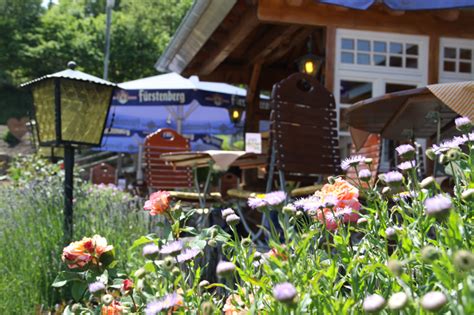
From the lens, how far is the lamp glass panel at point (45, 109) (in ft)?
11.1

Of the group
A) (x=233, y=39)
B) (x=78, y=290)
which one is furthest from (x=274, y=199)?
(x=233, y=39)

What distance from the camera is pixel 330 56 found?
586cm

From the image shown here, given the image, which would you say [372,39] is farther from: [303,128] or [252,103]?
[252,103]

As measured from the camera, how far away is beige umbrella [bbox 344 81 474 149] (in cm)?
228

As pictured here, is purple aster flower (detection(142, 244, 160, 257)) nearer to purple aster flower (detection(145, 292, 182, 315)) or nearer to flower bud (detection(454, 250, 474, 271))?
purple aster flower (detection(145, 292, 182, 315))

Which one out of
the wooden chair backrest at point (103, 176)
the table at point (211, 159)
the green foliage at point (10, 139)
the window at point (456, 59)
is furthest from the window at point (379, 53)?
the green foliage at point (10, 139)

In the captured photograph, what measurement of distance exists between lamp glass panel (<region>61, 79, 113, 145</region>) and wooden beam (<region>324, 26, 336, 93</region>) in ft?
9.38

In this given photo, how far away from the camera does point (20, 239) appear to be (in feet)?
9.95

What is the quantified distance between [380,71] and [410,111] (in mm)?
2979

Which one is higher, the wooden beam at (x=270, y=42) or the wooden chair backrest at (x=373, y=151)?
the wooden beam at (x=270, y=42)

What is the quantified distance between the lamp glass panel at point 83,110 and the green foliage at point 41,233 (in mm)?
374

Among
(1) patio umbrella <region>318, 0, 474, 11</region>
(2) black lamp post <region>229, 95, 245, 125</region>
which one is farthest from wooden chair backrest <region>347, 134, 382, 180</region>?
(2) black lamp post <region>229, 95, 245, 125</region>

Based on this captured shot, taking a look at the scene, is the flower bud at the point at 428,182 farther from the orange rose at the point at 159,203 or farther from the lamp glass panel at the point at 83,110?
the lamp glass panel at the point at 83,110

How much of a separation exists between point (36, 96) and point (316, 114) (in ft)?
5.58
